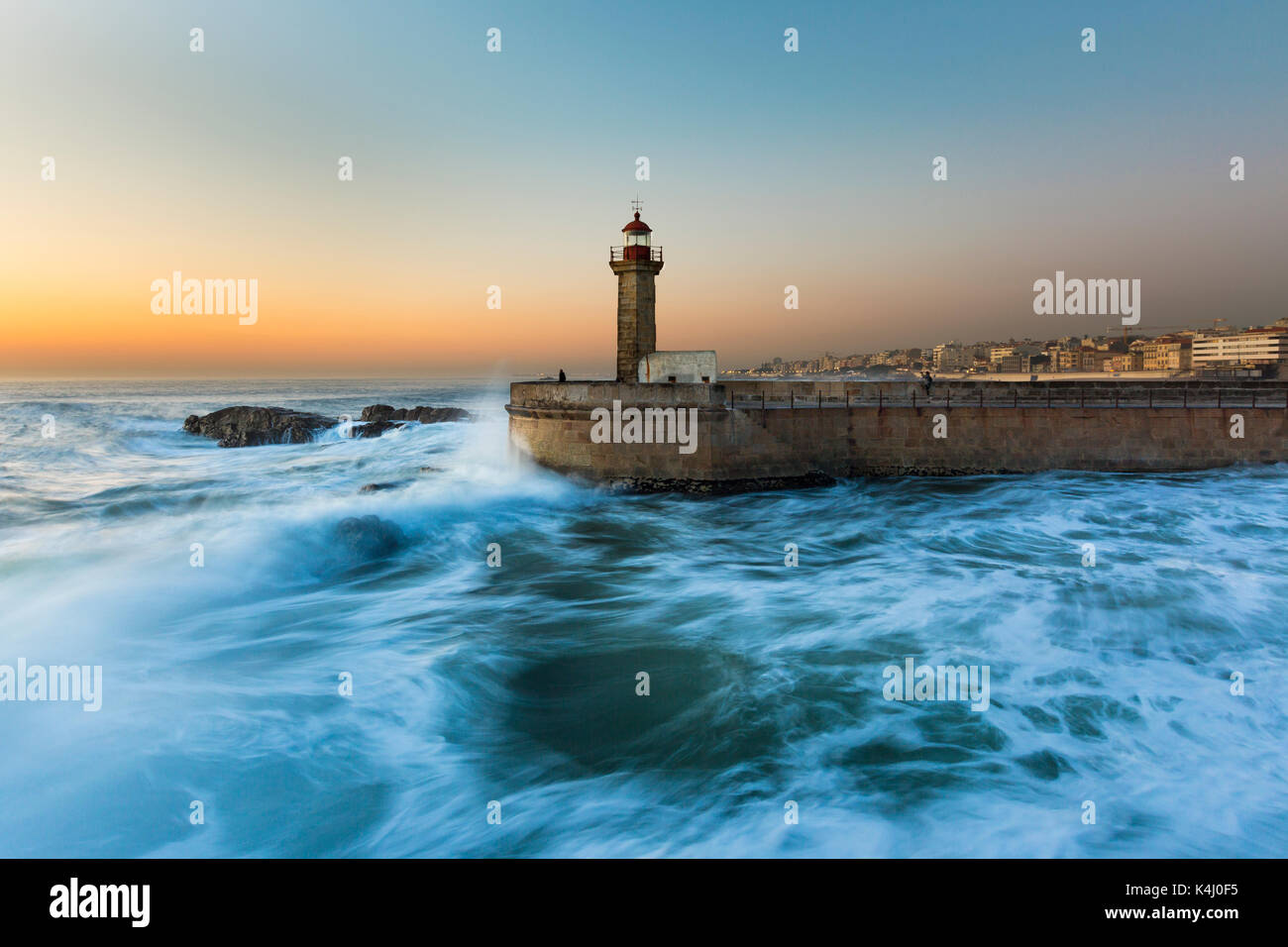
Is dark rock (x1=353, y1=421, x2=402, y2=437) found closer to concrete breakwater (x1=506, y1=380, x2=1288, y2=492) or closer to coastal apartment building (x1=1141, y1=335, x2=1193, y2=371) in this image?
concrete breakwater (x1=506, y1=380, x2=1288, y2=492)

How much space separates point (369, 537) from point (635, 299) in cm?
903

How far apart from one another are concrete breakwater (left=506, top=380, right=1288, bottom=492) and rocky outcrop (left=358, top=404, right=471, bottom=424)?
1582cm

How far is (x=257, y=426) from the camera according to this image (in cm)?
2797

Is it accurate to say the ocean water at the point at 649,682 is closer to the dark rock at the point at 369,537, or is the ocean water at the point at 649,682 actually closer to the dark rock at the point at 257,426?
the dark rock at the point at 369,537

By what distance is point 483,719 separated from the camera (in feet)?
17.1

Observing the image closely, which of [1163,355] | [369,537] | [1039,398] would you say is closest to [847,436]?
[1039,398]

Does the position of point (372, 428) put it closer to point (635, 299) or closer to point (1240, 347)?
point (635, 299)

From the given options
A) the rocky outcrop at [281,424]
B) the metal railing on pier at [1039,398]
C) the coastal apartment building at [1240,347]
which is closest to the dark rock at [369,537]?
the metal railing on pier at [1039,398]

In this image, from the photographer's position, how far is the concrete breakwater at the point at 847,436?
13.4 meters

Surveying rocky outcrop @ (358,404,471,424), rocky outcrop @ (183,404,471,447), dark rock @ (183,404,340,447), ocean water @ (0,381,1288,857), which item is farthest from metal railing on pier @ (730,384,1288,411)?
dark rock @ (183,404,340,447)

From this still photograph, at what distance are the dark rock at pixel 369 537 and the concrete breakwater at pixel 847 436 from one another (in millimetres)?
4300
